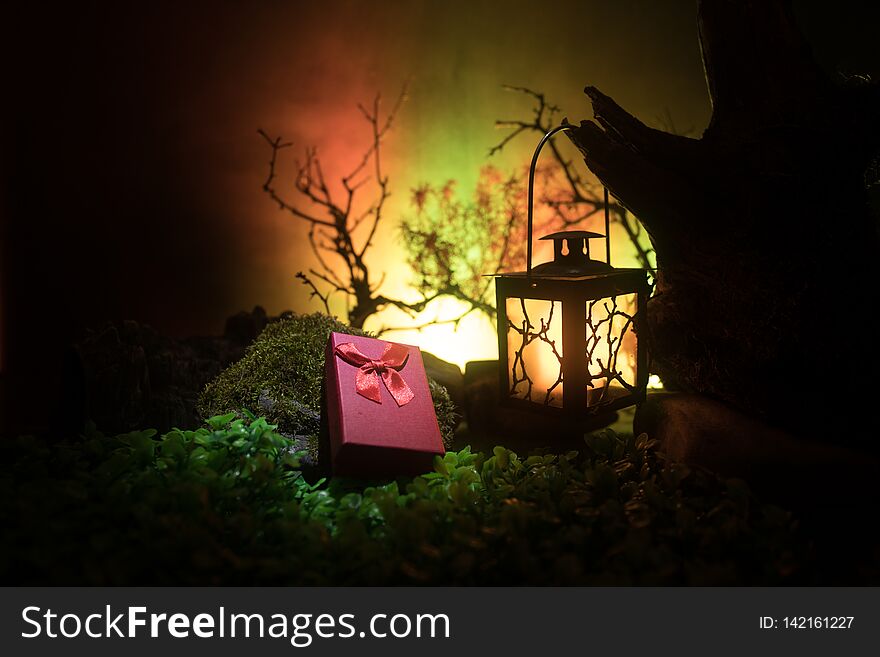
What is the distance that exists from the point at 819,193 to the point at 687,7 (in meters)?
2.08

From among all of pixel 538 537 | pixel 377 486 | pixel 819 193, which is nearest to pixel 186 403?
pixel 377 486

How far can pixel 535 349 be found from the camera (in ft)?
7.27

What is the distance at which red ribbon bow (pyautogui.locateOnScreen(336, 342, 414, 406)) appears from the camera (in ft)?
7.66

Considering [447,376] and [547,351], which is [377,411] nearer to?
[547,351]

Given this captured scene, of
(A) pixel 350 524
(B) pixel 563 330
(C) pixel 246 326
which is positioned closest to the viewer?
(A) pixel 350 524

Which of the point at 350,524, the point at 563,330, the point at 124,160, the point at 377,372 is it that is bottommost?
the point at 350,524

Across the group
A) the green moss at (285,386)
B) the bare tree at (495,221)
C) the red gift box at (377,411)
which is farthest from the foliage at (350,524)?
the bare tree at (495,221)

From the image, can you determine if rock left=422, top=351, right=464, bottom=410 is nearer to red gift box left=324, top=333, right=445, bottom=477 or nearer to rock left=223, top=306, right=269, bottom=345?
red gift box left=324, top=333, right=445, bottom=477

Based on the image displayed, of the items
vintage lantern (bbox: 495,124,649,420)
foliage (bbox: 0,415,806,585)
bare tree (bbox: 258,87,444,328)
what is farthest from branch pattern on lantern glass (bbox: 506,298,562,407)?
bare tree (bbox: 258,87,444,328)

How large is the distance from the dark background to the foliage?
1.94 metres

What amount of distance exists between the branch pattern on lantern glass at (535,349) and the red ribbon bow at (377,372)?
0.39 meters

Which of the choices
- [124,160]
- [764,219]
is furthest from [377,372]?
[124,160]

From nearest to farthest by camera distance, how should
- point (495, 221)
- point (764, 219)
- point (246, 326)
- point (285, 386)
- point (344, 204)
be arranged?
point (764, 219)
point (285, 386)
point (246, 326)
point (495, 221)
point (344, 204)

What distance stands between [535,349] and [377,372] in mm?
590
